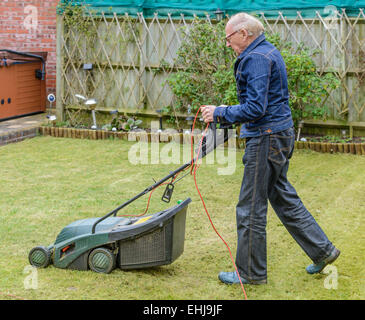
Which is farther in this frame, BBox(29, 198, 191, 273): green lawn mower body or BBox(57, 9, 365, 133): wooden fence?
BBox(57, 9, 365, 133): wooden fence

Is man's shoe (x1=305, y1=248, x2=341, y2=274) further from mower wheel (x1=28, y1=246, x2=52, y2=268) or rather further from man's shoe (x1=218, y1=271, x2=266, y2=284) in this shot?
mower wheel (x1=28, y1=246, x2=52, y2=268)

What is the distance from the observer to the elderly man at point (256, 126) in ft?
11.4

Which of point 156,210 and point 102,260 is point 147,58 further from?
point 102,260

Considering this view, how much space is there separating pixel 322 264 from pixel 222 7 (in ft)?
17.4

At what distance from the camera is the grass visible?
3635 millimetres

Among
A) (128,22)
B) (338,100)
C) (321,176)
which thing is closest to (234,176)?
(321,176)

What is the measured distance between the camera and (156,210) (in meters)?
5.29

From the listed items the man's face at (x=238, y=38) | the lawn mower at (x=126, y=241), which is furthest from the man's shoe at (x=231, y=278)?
the man's face at (x=238, y=38)

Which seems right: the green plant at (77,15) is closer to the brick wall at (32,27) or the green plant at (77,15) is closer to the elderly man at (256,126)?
the brick wall at (32,27)

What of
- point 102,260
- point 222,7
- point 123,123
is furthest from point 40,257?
point 222,7

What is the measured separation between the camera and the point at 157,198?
569 centimetres

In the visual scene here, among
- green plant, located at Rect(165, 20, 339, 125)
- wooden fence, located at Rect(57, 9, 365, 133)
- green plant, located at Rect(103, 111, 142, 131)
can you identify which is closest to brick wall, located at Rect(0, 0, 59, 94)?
wooden fence, located at Rect(57, 9, 365, 133)

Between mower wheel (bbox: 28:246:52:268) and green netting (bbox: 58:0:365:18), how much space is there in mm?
5303

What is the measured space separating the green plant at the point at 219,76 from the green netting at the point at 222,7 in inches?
11.8
